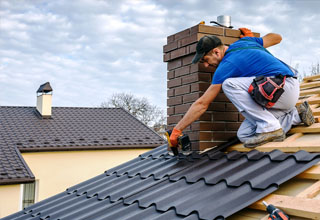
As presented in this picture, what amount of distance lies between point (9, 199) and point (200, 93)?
1210cm

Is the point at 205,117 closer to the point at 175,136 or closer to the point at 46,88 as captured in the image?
the point at 175,136

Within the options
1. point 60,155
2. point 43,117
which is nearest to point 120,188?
point 60,155

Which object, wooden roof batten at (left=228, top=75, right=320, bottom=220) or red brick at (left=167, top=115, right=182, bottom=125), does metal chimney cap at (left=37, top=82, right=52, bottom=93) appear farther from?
wooden roof batten at (left=228, top=75, right=320, bottom=220)

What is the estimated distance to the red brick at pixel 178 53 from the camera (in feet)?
15.4

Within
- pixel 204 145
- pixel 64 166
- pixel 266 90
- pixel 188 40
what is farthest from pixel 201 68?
pixel 64 166

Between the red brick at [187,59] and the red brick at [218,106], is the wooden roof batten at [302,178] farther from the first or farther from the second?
the red brick at [187,59]

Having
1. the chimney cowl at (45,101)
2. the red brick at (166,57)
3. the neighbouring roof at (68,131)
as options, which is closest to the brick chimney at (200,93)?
the red brick at (166,57)

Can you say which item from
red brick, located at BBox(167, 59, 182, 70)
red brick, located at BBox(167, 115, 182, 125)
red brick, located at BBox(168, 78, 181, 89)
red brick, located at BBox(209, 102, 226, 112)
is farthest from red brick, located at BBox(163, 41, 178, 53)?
red brick, located at BBox(209, 102, 226, 112)

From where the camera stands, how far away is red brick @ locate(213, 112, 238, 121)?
173 inches

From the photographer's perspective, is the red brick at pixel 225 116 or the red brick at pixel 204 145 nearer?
the red brick at pixel 204 145

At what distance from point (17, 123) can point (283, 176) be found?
1919cm

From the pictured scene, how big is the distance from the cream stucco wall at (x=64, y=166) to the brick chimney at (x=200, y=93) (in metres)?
14.3

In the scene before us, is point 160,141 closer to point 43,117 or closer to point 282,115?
point 43,117

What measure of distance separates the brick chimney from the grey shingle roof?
300mm
